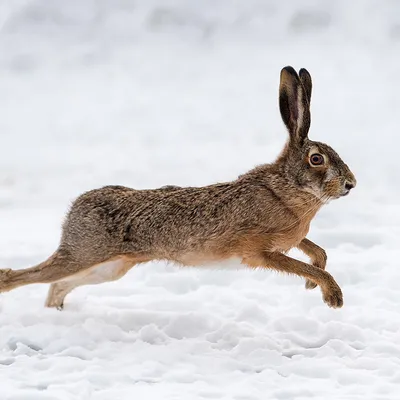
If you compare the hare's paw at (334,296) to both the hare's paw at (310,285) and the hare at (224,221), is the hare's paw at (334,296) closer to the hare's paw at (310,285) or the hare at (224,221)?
the hare at (224,221)

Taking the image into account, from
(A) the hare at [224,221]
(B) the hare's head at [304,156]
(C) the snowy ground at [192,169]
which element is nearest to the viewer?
(C) the snowy ground at [192,169]

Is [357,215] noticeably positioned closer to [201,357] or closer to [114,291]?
[114,291]

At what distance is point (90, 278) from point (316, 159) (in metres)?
1.65

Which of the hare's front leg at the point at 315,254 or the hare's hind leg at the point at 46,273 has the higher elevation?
the hare's front leg at the point at 315,254

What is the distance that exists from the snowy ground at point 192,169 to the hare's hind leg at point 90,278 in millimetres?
102

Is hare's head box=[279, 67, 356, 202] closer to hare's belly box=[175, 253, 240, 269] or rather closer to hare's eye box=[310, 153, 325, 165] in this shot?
hare's eye box=[310, 153, 325, 165]

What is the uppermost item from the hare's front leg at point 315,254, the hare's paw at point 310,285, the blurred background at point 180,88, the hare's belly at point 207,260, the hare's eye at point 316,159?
the blurred background at point 180,88

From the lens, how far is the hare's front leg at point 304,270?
19.0ft

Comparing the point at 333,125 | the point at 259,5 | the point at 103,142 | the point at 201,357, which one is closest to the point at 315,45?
the point at 259,5

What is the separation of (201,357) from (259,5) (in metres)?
9.36

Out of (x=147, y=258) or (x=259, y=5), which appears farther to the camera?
(x=259, y=5)

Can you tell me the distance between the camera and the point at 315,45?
1392cm

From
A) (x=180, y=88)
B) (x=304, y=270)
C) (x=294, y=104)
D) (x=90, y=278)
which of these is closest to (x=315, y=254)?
(x=304, y=270)

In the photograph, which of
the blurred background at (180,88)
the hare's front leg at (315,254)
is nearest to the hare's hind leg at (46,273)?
the hare's front leg at (315,254)
